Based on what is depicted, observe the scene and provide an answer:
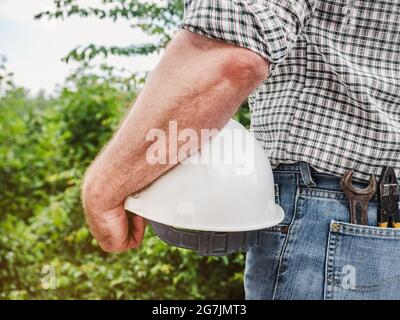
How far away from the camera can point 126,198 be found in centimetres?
128

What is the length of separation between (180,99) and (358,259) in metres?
0.66

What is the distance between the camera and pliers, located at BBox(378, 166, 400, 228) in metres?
1.33

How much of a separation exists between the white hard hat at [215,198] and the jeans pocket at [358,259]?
0.61 ft

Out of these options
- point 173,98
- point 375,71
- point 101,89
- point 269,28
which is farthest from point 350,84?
point 101,89

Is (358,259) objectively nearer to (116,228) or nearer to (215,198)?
(215,198)

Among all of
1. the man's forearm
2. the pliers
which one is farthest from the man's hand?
the pliers

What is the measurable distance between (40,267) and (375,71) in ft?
12.1

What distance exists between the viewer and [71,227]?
14.3 feet

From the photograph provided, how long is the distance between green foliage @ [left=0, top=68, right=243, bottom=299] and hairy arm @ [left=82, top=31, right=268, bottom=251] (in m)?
2.17

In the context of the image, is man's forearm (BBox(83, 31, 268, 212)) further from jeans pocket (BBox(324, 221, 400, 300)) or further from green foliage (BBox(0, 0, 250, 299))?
green foliage (BBox(0, 0, 250, 299))

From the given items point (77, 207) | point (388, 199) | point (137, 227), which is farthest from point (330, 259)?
point (77, 207)

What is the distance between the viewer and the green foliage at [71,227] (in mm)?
3676

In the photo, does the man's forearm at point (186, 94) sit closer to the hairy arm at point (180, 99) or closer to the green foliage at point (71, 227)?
the hairy arm at point (180, 99)
